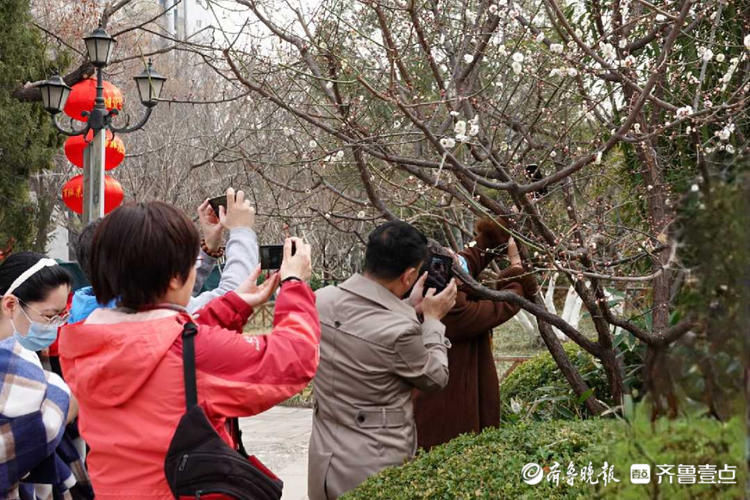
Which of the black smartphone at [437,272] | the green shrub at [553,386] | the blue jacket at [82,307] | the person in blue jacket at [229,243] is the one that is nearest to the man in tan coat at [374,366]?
the black smartphone at [437,272]

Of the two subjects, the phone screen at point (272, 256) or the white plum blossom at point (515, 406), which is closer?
Answer: the phone screen at point (272, 256)

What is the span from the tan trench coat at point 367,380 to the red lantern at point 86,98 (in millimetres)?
6741

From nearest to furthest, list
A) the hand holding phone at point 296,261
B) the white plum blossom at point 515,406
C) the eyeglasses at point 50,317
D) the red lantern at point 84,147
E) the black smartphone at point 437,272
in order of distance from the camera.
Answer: the hand holding phone at point 296,261 → the eyeglasses at point 50,317 → the black smartphone at point 437,272 → the white plum blossom at point 515,406 → the red lantern at point 84,147

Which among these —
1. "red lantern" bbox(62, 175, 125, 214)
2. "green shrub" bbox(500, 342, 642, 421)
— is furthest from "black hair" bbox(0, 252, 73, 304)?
"red lantern" bbox(62, 175, 125, 214)

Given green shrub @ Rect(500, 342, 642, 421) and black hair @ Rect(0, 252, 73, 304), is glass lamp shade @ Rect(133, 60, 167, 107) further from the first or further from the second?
black hair @ Rect(0, 252, 73, 304)

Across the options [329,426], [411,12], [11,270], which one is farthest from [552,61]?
[11,270]

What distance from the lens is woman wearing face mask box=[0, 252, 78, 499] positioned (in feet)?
8.84

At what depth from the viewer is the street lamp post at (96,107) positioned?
8.55 m

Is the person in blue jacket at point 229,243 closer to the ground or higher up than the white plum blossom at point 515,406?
higher up

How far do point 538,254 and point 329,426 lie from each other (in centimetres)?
120

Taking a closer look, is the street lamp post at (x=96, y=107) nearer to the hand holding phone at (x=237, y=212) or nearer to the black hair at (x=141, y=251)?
the hand holding phone at (x=237, y=212)

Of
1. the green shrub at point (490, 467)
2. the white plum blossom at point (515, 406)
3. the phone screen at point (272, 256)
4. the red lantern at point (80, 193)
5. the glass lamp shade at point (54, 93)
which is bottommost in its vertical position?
the white plum blossom at point (515, 406)

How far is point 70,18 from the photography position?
1521 cm

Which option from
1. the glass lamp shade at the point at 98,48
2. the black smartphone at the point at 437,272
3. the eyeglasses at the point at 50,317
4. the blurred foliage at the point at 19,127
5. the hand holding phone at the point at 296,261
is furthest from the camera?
the blurred foliage at the point at 19,127
